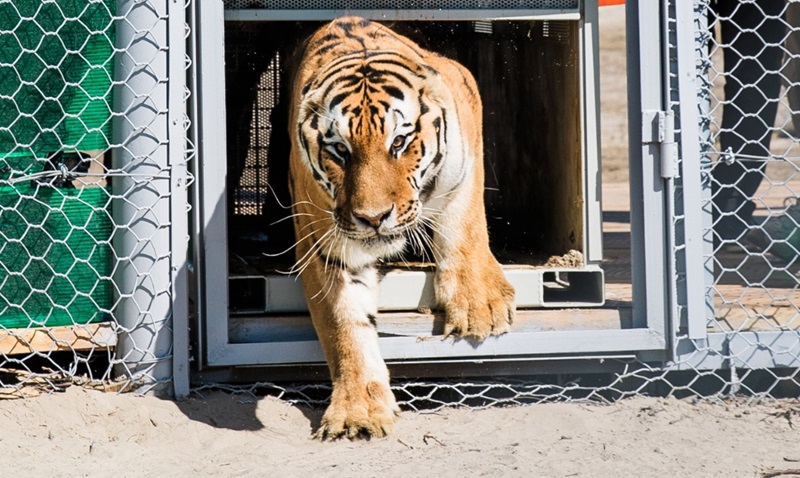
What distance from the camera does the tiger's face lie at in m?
2.86

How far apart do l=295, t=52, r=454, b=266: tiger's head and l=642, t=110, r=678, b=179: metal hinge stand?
0.61 m

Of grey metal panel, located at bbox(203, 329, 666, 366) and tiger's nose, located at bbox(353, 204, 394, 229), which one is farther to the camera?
grey metal panel, located at bbox(203, 329, 666, 366)

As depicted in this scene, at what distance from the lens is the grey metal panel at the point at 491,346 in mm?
3213

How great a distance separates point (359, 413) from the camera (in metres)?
2.92

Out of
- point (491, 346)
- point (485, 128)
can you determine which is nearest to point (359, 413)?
point (491, 346)

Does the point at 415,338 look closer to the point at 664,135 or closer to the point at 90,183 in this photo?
the point at 664,135

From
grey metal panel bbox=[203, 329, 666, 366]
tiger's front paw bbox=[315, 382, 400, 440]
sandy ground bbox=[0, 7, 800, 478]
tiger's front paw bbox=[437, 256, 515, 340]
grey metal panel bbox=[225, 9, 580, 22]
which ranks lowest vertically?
sandy ground bbox=[0, 7, 800, 478]

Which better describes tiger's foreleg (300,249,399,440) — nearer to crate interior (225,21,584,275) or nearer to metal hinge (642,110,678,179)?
crate interior (225,21,584,275)

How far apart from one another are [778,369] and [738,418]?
1.48ft

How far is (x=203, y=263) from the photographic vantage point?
10.4 ft

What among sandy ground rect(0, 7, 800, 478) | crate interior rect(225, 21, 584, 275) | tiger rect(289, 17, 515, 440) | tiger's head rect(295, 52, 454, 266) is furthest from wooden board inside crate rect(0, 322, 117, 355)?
crate interior rect(225, 21, 584, 275)

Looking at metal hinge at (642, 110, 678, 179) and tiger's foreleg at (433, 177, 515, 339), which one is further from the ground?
metal hinge at (642, 110, 678, 179)

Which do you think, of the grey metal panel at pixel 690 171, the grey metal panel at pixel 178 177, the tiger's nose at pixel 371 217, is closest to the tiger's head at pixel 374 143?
the tiger's nose at pixel 371 217

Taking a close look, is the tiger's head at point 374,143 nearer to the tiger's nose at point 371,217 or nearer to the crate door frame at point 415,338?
the tiger's nose at point 371,217
